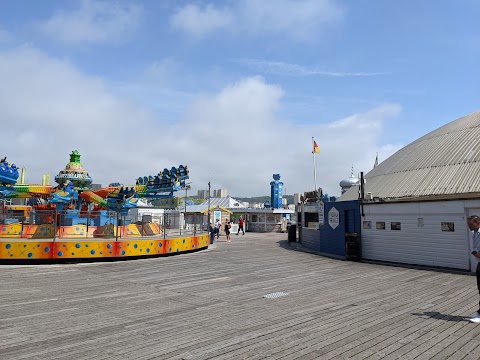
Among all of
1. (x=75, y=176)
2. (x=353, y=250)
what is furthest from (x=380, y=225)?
(x=75, y=176)

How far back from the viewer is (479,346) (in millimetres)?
6262

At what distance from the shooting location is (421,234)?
1698 cm

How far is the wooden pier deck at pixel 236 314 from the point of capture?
6.19 m

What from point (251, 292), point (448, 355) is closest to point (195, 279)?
point (251, 292)

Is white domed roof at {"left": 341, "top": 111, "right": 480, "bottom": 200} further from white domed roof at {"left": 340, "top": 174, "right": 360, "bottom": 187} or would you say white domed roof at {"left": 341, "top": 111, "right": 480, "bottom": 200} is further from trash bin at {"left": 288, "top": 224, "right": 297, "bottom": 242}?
white domed roof at {"left": 340, "top": 174, "right": 360, "bottom": 187}

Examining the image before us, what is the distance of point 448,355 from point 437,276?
9.02 m

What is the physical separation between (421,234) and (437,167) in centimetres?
434

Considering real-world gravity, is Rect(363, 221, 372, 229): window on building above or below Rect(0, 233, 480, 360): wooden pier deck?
above

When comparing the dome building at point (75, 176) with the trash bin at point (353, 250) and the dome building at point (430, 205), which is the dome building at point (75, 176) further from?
the dome building at point (430, 205)

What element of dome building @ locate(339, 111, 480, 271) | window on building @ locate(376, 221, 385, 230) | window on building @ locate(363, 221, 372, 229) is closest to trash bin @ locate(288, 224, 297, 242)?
dome building @ locate(339, 111, 480, 271)

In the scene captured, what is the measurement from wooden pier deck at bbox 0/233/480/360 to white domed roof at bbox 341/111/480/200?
4.64 meters

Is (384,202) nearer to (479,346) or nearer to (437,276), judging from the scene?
(437,276)

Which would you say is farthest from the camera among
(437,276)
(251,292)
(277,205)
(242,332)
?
(277,205)

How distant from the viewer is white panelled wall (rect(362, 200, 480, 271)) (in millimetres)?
15492
